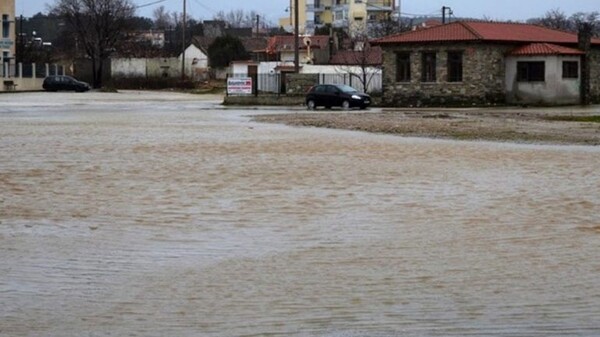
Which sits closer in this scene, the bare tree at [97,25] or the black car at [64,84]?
the black car at [64,84]

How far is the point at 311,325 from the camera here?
8898 mm

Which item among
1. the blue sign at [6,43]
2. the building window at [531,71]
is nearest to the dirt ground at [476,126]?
the building window at [531,71]

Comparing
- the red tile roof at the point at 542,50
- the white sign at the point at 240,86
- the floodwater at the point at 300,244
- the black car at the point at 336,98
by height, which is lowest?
the floodwater at the point at 300,244

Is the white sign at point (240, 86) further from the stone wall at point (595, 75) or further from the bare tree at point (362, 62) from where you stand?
the stone wall at point (595, 75)

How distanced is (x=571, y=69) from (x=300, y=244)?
5080 centimetres

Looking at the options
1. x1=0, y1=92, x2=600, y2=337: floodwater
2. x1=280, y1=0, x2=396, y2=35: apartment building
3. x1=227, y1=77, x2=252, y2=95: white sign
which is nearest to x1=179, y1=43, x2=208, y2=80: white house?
x1=280, y1=0, x2=396, y2=35: apartment building

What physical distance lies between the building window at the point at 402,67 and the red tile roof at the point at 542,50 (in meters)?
5.73

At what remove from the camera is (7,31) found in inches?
4114

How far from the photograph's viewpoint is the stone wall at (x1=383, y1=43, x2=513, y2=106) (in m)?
60.2

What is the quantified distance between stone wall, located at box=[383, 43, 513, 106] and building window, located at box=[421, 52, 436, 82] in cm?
23

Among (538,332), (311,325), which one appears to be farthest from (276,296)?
(538,332)

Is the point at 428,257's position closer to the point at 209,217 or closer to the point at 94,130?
the point at 209,217

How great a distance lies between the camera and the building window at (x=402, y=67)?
207ft

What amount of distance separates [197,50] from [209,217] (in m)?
113
